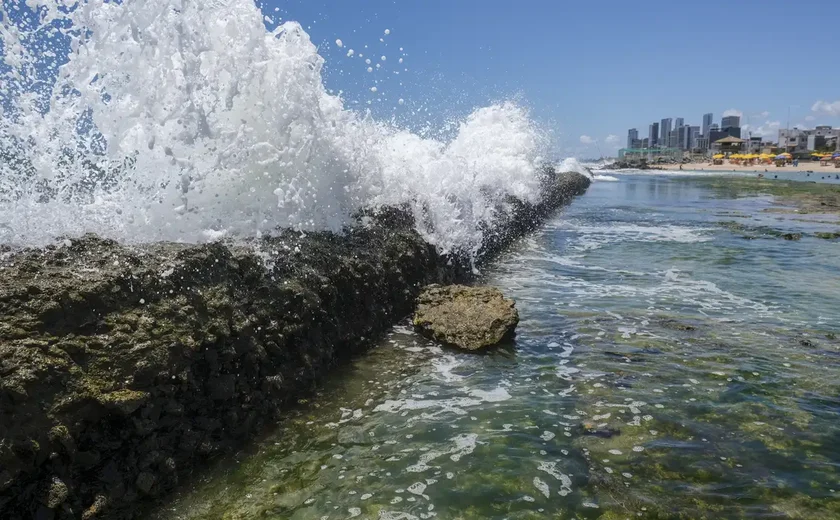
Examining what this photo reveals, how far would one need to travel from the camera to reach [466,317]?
5895mm

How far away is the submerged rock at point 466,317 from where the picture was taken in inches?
223

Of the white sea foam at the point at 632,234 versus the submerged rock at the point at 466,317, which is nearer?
the submerged rock at the point at 466,317

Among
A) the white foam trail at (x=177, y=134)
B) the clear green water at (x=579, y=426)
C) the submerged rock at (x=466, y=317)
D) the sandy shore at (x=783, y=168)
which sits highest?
the white foam trail at (x=177, y=134)

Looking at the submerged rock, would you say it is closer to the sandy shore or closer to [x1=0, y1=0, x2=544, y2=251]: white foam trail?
[x1=0, y1=0, x2=544, y2=251]: white foam trail

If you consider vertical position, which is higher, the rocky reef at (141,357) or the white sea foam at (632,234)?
the rocky reef at (141,357)

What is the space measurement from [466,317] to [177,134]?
10.5ft

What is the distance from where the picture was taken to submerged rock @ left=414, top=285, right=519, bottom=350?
566cm

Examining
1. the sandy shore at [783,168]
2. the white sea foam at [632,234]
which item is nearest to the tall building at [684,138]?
the sandy shore at [783,168]

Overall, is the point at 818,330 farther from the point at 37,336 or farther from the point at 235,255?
the point at 37,336

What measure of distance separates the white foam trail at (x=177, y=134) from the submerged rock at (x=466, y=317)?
4.38 feet

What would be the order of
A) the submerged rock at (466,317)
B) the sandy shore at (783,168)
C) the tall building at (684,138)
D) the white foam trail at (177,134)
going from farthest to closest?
1. the tall building at (684,138)
2. the sandy shore at (783,168)
3. the submerged rock at (466,317)
4. the white foam trail at (177,134)

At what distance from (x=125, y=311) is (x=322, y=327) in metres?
1.86

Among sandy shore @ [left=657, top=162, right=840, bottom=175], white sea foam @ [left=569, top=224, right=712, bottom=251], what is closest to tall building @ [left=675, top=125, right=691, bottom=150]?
sandy shore @ [left=657, top=162, right=840, bottom=175]

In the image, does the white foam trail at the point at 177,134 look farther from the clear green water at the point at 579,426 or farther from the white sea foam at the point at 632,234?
the white sea foam at the point at 632,234
